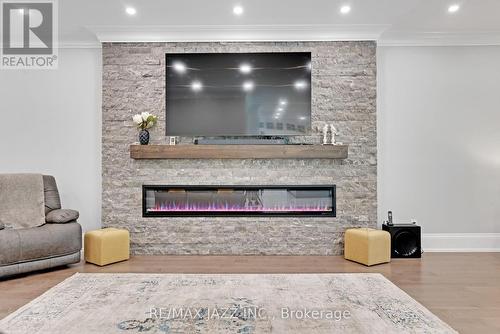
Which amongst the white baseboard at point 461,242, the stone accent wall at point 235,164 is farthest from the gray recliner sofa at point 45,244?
the white baseboard at point 461,242

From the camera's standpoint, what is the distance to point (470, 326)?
7.38 ft

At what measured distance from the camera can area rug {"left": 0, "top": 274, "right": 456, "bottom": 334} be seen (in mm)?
2191

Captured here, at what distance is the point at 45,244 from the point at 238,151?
2.29 m

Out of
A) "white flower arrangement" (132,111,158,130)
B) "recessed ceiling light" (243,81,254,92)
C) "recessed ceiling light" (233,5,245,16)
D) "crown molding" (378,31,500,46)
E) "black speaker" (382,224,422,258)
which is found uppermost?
"recessed ceiling light" (233,5,245,16)

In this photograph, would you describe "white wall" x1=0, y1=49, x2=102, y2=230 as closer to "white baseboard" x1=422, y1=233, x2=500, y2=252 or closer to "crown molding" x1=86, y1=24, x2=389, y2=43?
"crown molding" x1=86, y1=24, x2=389, y2=43

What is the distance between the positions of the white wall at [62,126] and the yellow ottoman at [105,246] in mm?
836

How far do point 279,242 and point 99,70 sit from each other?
329 cm

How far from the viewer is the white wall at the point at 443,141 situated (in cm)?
454

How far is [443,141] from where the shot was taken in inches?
180

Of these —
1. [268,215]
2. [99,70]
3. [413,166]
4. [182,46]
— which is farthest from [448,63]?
[99,70]

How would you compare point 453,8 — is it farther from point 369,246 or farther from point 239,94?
point 369,246

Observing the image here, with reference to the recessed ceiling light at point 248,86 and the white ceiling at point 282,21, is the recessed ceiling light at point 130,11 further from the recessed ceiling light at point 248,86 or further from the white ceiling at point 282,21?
the recessed ceiling light at point 248,86

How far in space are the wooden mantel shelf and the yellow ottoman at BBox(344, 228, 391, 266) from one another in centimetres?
96

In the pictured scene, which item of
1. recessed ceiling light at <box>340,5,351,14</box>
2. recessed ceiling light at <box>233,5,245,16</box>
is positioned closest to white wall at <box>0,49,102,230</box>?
recessed ceiling light at <box>233,5,245,16</box>
